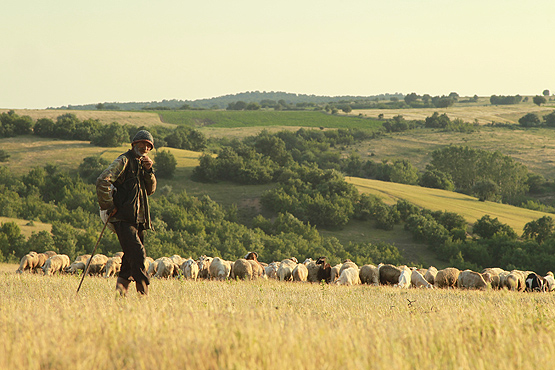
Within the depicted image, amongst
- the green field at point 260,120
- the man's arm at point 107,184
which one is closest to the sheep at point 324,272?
the man's arm at point 107,184

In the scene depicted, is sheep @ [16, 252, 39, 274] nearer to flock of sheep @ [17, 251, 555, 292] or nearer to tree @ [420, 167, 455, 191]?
flock of sheep @ [17, 251, 555, 292]

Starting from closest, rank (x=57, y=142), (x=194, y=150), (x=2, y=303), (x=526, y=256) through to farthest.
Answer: (x=2, y=303) → (x=526, y=256) → (x=57, y=142) → (x=194, y=150)

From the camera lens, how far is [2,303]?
6984mm

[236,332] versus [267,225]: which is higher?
[236,332]

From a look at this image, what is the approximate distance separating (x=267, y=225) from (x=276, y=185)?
384 inches

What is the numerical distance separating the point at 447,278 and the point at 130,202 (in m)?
11.9

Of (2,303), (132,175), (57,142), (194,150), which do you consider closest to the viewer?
(2,303)

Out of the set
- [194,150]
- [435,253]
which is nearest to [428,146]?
[194,150]

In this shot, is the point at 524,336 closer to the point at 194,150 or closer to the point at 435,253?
the point at 435,253

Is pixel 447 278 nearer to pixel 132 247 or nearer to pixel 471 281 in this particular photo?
pixel 471 281

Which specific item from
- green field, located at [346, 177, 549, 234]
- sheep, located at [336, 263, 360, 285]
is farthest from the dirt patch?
sheep, located at [336, 263, 360, 285]

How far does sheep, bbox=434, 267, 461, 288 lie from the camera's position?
657 inches

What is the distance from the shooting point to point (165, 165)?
53156 mm

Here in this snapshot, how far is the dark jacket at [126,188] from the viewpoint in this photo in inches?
290
